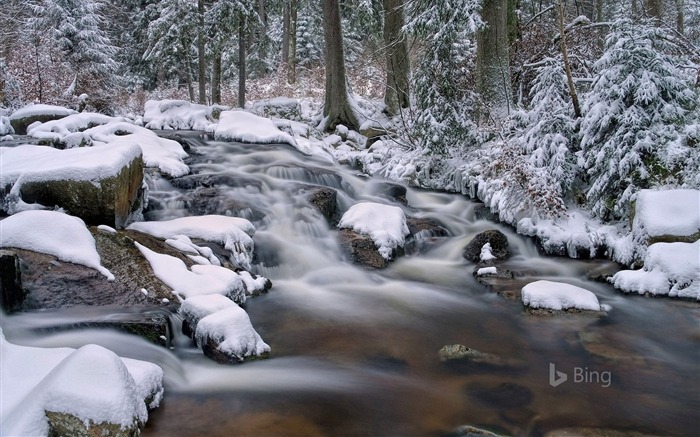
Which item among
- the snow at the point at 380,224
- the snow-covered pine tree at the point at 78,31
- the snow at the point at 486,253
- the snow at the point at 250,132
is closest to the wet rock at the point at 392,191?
the snow at the point at 380,224

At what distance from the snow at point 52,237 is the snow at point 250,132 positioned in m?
8.29

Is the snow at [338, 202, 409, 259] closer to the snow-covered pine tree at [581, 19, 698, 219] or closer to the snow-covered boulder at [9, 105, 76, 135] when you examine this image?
the snow-covered pine tree at [581, 19, 698, 219]

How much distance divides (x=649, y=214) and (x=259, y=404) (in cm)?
593

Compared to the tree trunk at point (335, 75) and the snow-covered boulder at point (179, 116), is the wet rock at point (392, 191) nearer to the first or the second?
the tree trunk at point (335, 75)

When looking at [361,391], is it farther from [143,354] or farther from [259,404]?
[143,354]

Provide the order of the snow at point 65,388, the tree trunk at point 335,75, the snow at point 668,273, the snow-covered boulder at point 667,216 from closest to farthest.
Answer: the snow at point 65,388, the snow at point 668,273, the snow-covered boulder at point 667,216, the tree trunk at point 335,75

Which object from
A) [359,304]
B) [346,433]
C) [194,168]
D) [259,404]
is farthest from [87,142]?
[346,433]

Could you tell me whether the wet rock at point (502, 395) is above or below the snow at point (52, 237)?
below

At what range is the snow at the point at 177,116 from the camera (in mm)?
15793

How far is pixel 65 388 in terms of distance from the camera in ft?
→ 9.86

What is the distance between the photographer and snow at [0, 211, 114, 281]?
17.4ft

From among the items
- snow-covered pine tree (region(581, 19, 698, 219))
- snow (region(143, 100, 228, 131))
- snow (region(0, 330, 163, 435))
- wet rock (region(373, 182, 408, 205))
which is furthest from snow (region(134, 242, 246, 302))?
snow (region(143, 100, 228, 131))

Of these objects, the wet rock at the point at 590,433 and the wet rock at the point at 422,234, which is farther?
the wet rock at the point at 422,234

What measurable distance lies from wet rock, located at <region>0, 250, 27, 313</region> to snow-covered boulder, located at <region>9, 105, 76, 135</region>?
8.87 meters
